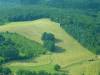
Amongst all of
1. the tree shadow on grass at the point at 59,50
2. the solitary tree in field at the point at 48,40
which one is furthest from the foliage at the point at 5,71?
the tree shadow on grass at the point at 59,50

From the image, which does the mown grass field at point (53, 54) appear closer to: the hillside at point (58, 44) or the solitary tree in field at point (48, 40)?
the hillside at point (58, 44)

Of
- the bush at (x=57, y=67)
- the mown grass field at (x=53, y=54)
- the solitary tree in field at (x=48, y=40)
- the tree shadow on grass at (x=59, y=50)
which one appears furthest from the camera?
the solitary tree in field at (x=48, y=40)

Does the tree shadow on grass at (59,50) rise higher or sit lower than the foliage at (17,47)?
lower

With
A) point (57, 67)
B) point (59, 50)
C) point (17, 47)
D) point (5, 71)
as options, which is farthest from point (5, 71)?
point (59, 50)

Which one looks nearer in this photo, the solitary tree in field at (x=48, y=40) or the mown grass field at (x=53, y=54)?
the mown grass field at (x=53, y=54)

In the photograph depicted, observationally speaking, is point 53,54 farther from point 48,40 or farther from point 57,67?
point 57,67

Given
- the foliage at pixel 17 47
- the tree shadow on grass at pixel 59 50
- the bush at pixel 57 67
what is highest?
the foliage at pixel 17 47

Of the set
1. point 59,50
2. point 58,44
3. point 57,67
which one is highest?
point 58,44

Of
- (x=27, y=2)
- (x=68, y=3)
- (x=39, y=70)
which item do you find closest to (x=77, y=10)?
(x=68, y=3)
